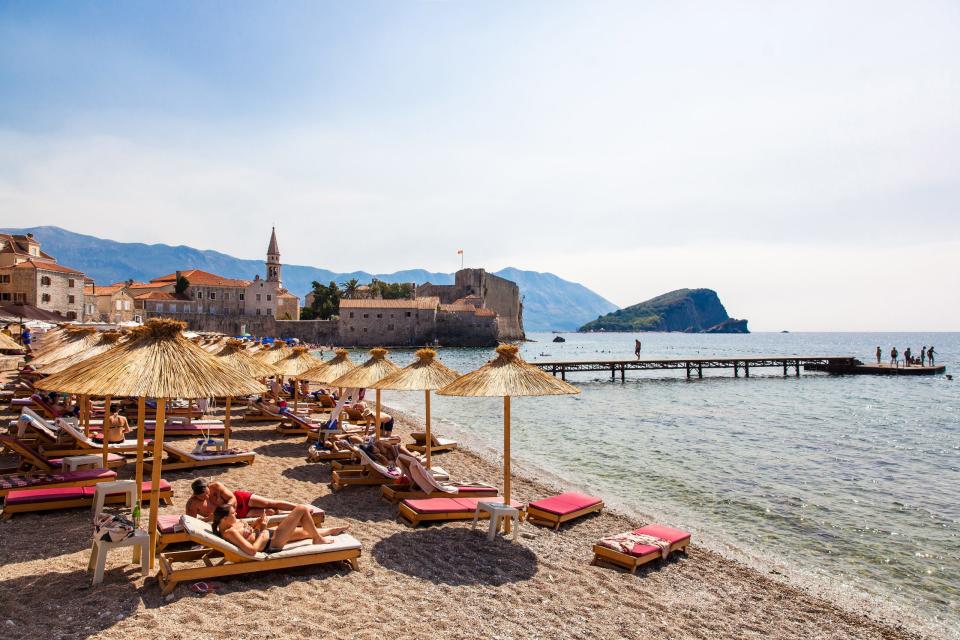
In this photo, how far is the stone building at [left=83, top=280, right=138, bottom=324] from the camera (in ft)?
202

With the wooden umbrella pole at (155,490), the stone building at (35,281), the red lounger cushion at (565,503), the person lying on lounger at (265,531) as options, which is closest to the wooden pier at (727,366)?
the red lounger cushion at (565,503)

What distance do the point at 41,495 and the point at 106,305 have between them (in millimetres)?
68677

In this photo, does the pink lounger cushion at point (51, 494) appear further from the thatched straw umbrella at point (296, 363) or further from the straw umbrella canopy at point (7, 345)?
the straw umbrella canopy at point (7, 345)

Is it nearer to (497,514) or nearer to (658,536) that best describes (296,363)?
(497,514)

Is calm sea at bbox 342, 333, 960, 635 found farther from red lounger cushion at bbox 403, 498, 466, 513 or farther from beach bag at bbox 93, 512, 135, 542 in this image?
beach bag at bbox 93, 512, 135, 542

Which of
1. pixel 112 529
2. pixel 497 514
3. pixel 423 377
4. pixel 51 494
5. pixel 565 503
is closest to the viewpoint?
pixel 112 529

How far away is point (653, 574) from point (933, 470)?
1351 centimetres

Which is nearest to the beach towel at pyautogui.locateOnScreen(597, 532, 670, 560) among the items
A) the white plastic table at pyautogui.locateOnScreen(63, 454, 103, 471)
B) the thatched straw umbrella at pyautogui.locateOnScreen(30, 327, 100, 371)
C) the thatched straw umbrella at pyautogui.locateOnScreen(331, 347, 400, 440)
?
the thatched straw umbrella at pyautogui.locateOnScreen(331, 347, 400, 440)

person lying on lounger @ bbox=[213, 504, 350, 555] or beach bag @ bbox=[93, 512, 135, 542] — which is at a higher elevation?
beach bag @ bbox=[93, 512, 135, 542]

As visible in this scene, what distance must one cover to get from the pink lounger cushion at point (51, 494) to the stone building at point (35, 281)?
51.8 m

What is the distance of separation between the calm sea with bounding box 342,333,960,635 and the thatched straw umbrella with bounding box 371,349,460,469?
427 cm

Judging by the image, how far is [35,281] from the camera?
50281mm

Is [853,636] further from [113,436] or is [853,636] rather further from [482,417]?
[482,417]

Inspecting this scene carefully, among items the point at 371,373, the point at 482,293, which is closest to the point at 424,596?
the point at 371,373
